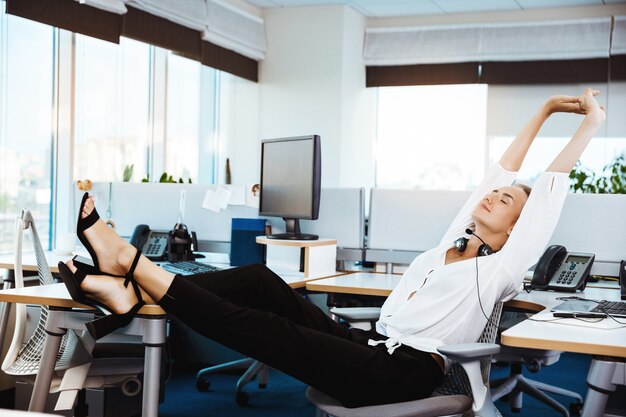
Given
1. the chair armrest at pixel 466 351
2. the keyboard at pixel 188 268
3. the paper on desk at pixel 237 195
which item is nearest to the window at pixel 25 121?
the paper on desk at pixel 237 195

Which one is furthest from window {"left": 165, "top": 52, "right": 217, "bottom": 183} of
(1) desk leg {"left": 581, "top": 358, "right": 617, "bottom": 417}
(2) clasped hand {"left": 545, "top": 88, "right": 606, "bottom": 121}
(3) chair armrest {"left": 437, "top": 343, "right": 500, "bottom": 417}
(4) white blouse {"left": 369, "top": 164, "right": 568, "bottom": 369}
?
(1) desk leg {"left": 581, "top": 358, "right": 617, "bottom": 417}

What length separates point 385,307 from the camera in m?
2.29

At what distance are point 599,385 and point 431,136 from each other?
16.3 feet

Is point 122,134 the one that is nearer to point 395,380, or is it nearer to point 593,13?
point 395,380

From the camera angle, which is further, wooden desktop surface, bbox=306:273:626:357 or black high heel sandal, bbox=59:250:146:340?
black high heel sandal, bbox=59:250:146:340

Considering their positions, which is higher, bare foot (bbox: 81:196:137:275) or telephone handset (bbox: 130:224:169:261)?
bare foot (bbox: 81:196:137:275)

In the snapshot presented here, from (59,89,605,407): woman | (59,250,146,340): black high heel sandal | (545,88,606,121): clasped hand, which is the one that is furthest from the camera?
(545,88,606,121): clasped hand

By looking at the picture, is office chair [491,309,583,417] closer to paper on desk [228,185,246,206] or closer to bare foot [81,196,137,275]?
paper on desk [228,185,246,206]

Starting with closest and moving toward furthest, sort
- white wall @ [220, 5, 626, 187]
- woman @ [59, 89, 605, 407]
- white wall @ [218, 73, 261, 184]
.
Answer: woman @ [59, 89, 605, 407] → white wall @ [220, 5, 626, 187] → white wall @ [218, 73, 261, 184]

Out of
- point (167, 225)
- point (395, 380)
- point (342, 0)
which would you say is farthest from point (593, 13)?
point (395, 380)

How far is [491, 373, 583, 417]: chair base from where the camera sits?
3.18 meters

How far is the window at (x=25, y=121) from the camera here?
391cm

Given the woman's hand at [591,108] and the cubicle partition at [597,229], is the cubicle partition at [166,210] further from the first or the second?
the woman's hand at [591,108]

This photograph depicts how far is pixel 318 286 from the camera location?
2791mm
